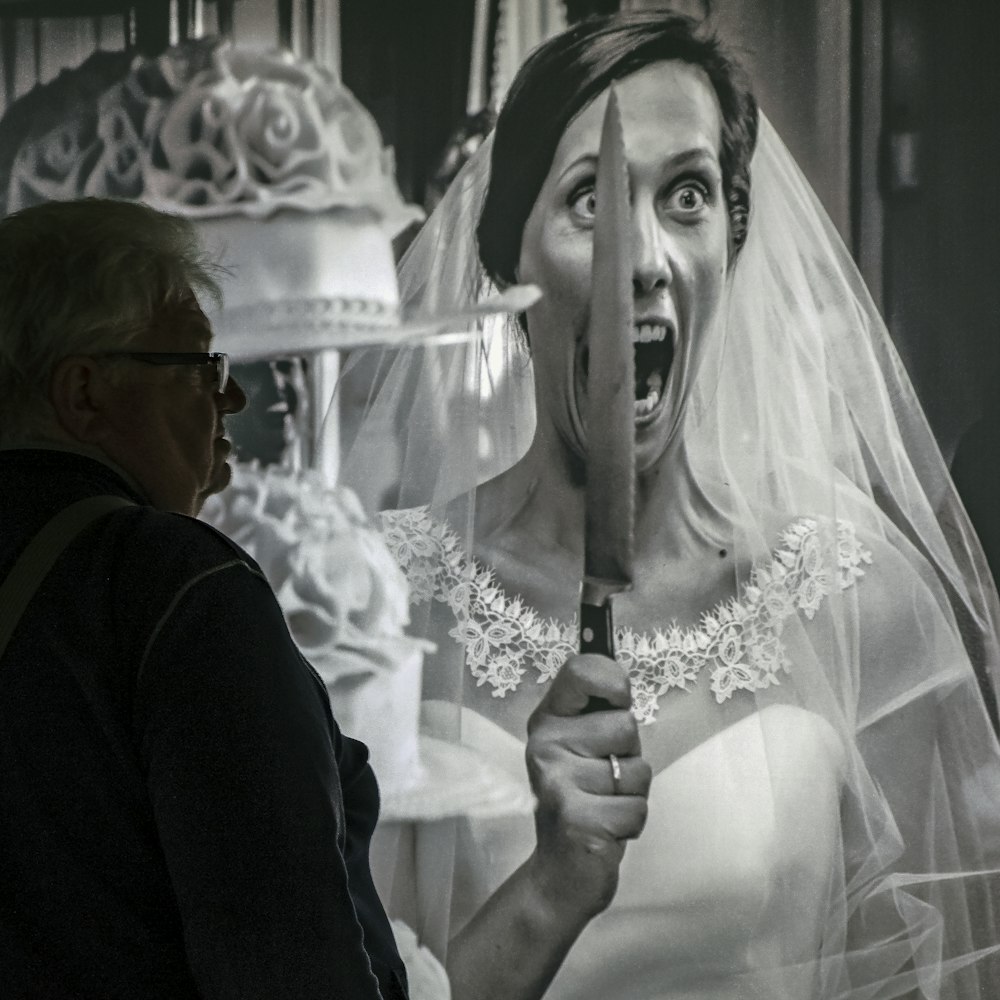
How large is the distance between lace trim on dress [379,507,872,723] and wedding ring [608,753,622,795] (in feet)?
0.20

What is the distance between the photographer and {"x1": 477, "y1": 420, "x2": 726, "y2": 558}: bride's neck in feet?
5.54

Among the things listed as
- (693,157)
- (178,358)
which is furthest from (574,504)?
(178,358)

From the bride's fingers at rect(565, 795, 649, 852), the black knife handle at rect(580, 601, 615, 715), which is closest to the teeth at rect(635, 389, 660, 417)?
the black knife handle at rect(580, 601, 615, 715)

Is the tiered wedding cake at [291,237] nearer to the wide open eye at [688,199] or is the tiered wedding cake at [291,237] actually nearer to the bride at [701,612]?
the bride at [701,612]

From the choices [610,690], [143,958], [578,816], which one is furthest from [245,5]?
[143,958]

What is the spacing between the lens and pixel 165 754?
623 millimetres

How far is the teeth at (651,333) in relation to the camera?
1688 mm

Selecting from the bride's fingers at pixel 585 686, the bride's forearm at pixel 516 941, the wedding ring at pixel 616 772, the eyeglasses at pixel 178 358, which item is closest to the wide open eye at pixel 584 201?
the bride's fingers at pixel 585 686

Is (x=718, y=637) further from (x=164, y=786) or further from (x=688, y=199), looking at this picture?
(x=164, y=786)

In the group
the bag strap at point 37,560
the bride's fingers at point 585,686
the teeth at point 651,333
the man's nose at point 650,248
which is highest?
the man's nose at point 650,248

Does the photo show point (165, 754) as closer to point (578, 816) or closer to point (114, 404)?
point (114, 404)

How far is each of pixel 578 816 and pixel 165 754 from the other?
1127 mm

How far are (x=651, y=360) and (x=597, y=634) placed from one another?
1.17 ft

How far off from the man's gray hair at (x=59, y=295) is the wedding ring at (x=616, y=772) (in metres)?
1.06
